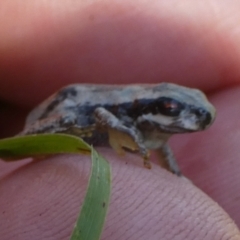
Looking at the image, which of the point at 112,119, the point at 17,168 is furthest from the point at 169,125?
the point at 17,168

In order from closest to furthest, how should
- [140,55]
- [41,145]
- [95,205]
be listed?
1. [95,205]
2. [41,145]
3. [140,55]

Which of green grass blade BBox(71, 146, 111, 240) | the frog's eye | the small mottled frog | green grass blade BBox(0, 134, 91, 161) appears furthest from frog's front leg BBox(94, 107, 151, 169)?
green grass blade BBox(71, 146, 111, 240)

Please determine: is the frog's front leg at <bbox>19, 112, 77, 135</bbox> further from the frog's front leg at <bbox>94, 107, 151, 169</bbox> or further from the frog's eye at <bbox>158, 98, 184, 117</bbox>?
the frog's eye at <bbox>158, 98, 184, 117</bbox>

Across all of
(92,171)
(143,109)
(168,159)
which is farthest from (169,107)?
(92,171)

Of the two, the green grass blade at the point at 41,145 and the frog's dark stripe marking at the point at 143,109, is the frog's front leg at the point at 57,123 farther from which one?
the green grass blade at the point at 41,145

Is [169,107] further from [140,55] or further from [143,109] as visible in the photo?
[140,55]

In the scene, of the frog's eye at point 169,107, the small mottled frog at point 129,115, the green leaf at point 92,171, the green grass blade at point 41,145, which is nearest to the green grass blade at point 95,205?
the green leaf at point 92,171
